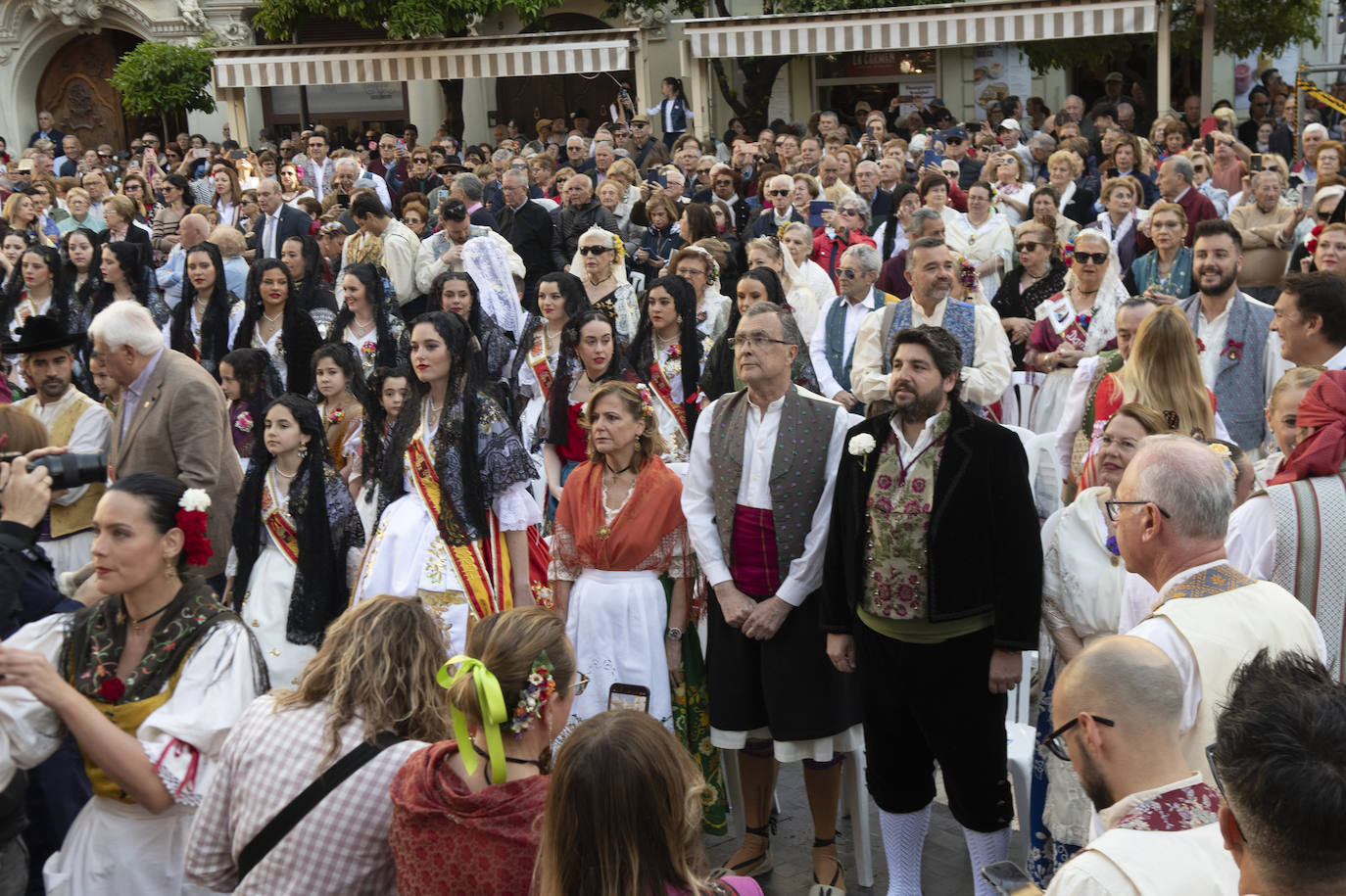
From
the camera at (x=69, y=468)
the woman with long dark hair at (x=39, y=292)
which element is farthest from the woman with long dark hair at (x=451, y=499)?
the woman with long dark hair at (x=39, y=292)

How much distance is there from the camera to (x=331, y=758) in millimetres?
3041

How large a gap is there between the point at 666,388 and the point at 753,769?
2430 millimetres

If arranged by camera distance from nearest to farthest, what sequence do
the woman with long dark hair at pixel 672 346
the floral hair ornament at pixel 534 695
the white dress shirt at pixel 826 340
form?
1. the floral hair ornament at pixel 534 695
2. the woman with long dark hair at pixel 672 346
3. the white dress shirt at pixel 826 340

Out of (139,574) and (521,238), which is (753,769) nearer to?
(139,574)

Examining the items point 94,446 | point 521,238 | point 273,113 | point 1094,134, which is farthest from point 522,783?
point 273,113

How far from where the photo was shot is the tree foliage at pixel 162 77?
23.0 m

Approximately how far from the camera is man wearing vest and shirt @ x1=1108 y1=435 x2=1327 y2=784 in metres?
3.12

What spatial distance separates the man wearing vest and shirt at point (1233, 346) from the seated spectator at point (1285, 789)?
4744 mm

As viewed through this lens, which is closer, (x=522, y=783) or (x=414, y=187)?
(x=522, y=783)

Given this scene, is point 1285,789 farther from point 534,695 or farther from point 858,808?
point 858,808

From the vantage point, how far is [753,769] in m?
4.87

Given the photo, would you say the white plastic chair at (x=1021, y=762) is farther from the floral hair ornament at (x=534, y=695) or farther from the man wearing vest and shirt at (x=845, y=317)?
the man wearing vest and shirt at (x=845, y=317)

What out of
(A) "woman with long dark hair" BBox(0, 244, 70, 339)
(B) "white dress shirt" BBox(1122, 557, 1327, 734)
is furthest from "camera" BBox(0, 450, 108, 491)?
(A) "woman with long dark hair" BBox(0, 244, 70, 339)

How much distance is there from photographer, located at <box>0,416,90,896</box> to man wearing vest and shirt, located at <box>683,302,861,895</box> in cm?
212
